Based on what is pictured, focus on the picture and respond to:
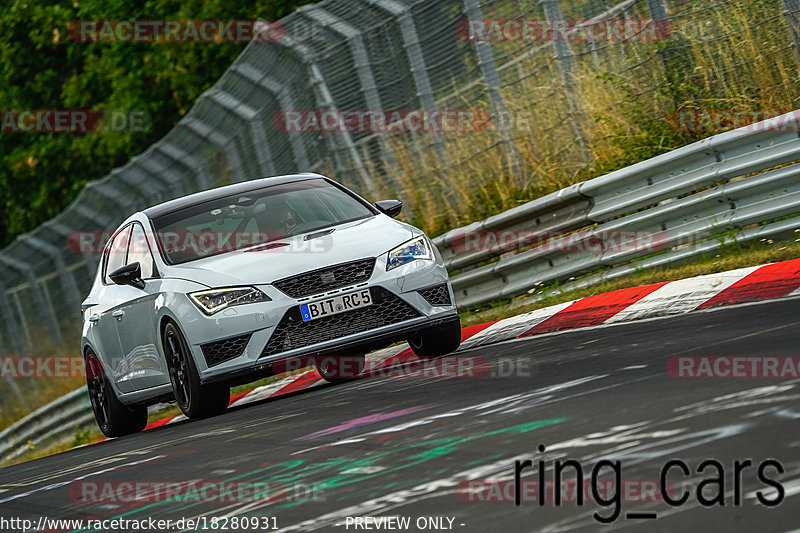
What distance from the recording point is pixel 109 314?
35.1 ft

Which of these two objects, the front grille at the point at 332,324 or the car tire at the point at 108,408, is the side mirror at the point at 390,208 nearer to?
the front grille at the point at 332,324

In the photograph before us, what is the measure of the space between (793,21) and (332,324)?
4962 millimetres

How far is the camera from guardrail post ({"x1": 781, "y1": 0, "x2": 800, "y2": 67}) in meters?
11.2

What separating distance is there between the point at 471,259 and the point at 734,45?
303 centimetres

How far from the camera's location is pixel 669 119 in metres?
12.5

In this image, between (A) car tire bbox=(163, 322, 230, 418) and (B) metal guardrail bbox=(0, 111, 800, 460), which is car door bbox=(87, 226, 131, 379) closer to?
(A) car tire bbox=(163, 322, 230, 418)

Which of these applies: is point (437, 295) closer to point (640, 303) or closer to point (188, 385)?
point (640, 303)

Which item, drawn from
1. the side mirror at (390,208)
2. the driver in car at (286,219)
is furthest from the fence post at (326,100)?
the driver in car at (286,219)

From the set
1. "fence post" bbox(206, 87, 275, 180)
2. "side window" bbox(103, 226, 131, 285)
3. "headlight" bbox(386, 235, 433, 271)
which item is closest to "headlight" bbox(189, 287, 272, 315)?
"headlight" bbox(386, 235, 433, 271)

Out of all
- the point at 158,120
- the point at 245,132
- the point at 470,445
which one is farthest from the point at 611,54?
the point at 158,120

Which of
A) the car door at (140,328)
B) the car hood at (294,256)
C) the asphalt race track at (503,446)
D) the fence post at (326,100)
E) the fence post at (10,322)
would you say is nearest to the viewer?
the asphalt race track at (503,446)

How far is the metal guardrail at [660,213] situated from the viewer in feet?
32.7

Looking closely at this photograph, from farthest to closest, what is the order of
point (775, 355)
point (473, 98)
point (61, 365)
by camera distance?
point (61, 365), point (473, 98), point (775, 355)

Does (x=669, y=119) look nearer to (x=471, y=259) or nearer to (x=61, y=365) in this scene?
(x=471, y=259)
